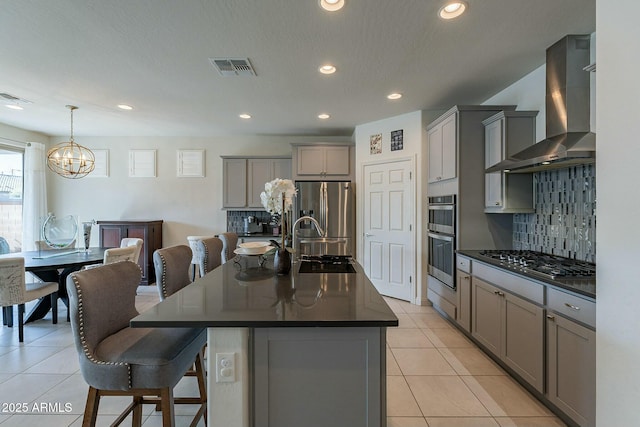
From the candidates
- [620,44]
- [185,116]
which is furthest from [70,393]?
[620,44]

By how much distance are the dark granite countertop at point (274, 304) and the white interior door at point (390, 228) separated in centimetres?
251

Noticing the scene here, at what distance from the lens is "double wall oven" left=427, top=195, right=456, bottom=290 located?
3164 mm

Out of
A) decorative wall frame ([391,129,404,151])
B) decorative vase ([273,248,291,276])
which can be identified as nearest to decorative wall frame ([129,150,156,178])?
decorative wall frame ([391,129,404,151])

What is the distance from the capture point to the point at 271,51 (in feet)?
8.19

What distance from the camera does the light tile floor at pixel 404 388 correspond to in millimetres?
1842

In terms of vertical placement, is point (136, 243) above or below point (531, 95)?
below

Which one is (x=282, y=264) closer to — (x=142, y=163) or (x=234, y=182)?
(x=234, y=182)

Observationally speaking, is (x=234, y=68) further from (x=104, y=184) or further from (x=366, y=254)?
(x=104, y=184)

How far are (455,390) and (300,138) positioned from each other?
4568 mm

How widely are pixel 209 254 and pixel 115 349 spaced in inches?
46.8

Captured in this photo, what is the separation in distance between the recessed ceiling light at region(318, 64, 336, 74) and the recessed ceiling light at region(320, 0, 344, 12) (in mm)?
789

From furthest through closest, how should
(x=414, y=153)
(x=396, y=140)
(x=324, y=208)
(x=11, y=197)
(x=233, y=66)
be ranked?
(x=11, y=197)
(x=324, y=208)
(x=396, y=140)
(x=414, y=153)
(x=233, y=66)

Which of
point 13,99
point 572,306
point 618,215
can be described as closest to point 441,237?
point 572,306

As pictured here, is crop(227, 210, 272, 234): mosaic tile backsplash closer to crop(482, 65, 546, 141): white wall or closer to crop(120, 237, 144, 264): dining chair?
crop(120, 237, 144, 264): dining chair
